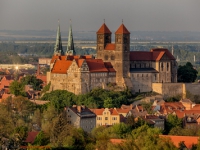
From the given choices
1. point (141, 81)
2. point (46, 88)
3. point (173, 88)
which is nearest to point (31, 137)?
point (46, 88)

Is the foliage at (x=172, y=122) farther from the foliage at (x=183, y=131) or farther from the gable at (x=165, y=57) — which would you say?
the gable at (x=165, y=57)

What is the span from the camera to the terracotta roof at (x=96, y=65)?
5546 centimetres

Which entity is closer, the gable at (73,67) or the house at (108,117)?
the house at (108,117)

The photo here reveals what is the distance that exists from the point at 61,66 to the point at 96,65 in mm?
2478

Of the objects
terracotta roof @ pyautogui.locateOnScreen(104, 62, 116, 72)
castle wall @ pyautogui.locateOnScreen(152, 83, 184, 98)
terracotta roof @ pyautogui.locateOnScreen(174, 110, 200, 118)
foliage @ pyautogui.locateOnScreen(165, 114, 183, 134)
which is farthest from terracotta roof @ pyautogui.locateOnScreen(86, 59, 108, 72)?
foliage @ pyautogui.locateOnScreen(165, 114, 183, 134)

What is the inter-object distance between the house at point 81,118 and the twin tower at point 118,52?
27.0ft

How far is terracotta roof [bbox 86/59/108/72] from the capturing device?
55459 mm

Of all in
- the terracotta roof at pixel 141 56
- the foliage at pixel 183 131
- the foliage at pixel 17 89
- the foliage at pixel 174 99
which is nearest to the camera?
the foliage at pixel 183 131

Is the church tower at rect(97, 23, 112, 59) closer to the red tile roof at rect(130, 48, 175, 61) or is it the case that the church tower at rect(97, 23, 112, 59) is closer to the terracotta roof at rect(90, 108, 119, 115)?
the red tile roof at rect(130, 48, 175, 61)

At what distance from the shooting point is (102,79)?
5591 centimetres

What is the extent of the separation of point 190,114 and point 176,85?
684 centimetres

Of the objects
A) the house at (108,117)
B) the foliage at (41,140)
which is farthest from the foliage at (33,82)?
the foliage at (41,140)

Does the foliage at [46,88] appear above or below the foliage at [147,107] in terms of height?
above

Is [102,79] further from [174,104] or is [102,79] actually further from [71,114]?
[71,114]
